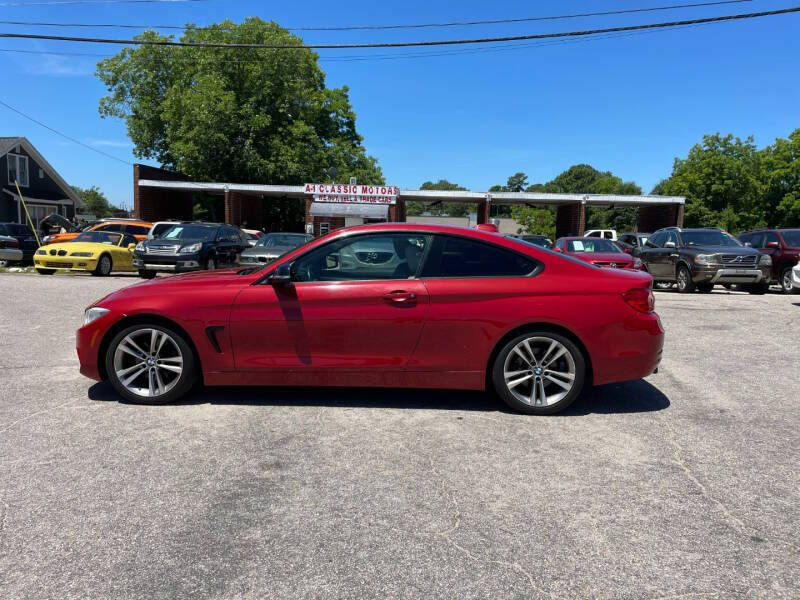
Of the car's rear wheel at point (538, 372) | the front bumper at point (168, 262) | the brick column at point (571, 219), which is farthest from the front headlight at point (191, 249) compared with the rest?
the brick column at point (571, 219)

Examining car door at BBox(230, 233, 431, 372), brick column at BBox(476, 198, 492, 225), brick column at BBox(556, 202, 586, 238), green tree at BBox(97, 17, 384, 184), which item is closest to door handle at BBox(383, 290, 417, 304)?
car door at BBox(230, 233, 431, 372)

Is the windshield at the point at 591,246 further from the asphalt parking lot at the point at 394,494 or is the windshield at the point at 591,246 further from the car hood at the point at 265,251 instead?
the asphalt parking lot at the point at 394,494

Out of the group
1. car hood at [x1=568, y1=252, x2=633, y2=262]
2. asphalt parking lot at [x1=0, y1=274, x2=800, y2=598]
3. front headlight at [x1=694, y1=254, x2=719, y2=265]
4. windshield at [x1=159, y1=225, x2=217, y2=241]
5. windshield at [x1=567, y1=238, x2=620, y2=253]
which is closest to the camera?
asphalt parking lot at [x1=0, y1=274, x2=800, y2=598]

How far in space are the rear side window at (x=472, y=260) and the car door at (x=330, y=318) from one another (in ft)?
0.56

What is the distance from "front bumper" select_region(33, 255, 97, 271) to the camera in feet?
57.0

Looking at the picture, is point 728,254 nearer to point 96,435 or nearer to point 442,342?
point 442,342

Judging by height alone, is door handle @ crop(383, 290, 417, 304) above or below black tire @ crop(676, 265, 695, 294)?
above

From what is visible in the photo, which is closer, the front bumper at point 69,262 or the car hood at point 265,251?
the car hood at point 265,251

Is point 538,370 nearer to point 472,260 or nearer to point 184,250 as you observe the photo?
point 472,260

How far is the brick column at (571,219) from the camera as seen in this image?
34.5 metres

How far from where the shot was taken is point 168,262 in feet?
53.5

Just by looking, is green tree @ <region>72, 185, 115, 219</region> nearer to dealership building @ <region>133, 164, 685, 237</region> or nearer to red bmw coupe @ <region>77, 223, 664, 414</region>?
dealership building @ <region>133, 164, 685, 237</region>

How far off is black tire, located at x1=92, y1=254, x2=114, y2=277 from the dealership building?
11.9m

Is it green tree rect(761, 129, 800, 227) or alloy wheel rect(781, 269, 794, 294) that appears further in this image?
green tree rect(761, 129, 800, 227)
